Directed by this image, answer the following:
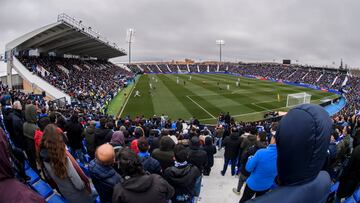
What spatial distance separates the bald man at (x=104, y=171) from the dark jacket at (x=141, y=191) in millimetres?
780

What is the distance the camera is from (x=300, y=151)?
5.08 feet

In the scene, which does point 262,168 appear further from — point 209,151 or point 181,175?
point 209,151

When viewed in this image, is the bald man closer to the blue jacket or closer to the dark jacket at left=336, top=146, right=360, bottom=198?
the blue jacket

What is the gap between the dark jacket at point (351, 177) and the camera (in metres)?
4.59

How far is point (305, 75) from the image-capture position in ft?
267

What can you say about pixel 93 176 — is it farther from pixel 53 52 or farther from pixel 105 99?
pixel 53 52

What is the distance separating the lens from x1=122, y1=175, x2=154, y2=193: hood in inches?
115

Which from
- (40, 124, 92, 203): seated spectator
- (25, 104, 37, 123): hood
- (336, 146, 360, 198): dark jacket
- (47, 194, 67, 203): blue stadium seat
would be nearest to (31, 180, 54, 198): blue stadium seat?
(47, 194, 67, 203): blue stadium seat

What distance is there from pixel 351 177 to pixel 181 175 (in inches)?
119

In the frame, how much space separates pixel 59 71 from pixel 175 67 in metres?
85.8

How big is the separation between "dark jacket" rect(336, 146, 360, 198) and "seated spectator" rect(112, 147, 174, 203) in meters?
3.45

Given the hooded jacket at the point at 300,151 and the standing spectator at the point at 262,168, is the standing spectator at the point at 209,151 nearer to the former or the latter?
the standing spectator at the point at 262,168

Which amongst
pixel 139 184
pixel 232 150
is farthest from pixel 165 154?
pixel 232 150

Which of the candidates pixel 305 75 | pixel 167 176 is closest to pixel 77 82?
pixel 167 176
